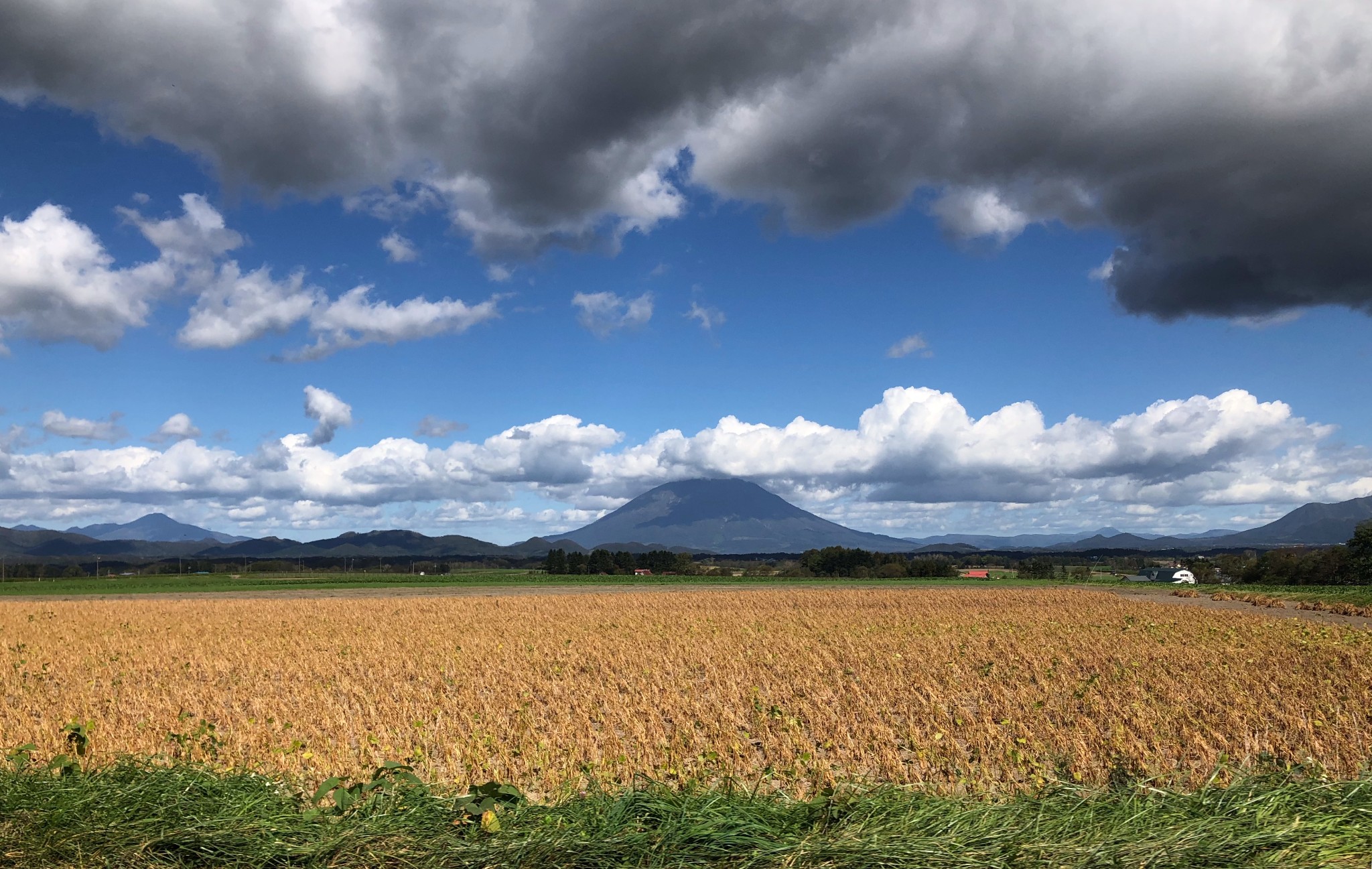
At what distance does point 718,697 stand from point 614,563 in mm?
129928

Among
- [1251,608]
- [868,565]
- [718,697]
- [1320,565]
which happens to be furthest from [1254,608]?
[868,565]

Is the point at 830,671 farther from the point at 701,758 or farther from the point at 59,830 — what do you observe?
the point at 59,830

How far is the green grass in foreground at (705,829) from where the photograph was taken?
616 centimetres

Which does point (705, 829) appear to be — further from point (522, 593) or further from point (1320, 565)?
point (1320, 565)

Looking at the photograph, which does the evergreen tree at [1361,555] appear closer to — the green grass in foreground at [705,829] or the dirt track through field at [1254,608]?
the dirt track through field at [1254,608]

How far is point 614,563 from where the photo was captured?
477 feet

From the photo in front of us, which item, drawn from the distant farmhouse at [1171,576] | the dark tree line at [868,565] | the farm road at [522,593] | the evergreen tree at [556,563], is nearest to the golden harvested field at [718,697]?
the farm road at [522,593]

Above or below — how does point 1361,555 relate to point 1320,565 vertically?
above

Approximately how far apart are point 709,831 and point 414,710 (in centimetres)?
1092

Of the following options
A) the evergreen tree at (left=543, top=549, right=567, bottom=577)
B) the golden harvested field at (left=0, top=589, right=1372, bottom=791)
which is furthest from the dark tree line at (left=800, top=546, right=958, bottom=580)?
the golden harvested field at (left=0, top=589, right=1372, bottom=791)

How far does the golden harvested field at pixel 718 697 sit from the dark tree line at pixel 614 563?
109931 millimetres

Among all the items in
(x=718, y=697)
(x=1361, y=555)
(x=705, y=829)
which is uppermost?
(x=705, y=829)

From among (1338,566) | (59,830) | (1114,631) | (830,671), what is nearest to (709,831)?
(59,830)

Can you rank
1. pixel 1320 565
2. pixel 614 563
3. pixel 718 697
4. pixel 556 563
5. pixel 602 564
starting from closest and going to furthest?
pixel 718 697 → pixel 1320 565 → pixel 602 564 → pixel 614 563 → pixel 556 563
